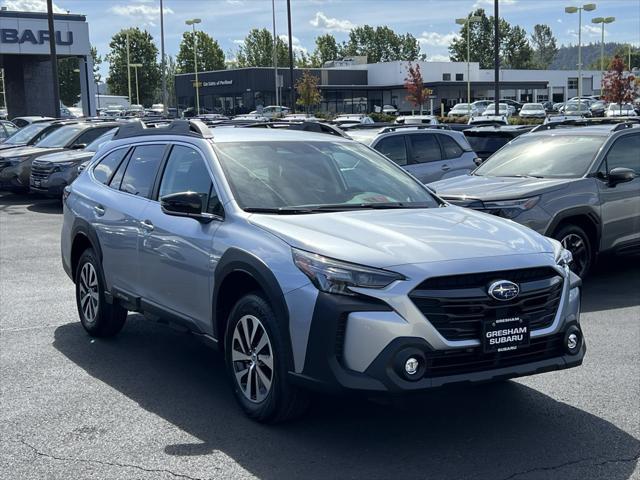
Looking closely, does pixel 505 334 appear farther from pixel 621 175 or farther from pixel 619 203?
pixel 619 203

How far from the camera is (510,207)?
925 centimetres

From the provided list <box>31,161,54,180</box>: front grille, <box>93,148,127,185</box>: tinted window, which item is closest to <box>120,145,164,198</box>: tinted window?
<box>93,148,127,185</box>: tinted window

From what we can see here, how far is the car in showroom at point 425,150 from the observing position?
47.9 feet

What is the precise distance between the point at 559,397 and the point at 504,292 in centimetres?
142

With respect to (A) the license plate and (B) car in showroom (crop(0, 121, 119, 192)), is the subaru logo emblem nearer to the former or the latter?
(A) the license plate

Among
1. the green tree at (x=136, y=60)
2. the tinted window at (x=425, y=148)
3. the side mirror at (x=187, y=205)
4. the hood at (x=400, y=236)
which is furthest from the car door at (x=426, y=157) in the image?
the green tree at (x=136, y=60)

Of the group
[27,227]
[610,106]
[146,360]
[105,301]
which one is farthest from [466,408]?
[610,106]

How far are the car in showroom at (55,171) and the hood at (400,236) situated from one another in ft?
43.4

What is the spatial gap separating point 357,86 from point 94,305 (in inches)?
3211

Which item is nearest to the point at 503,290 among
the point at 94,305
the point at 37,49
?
the point at 94,305

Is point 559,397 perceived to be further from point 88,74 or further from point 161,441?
point 88,74

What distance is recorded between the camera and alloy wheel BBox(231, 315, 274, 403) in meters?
5.00

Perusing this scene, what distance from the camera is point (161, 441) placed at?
16.2ft

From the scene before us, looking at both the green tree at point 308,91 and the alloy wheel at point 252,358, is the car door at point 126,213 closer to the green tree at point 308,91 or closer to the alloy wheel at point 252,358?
the alloy wheel at point 252,358
